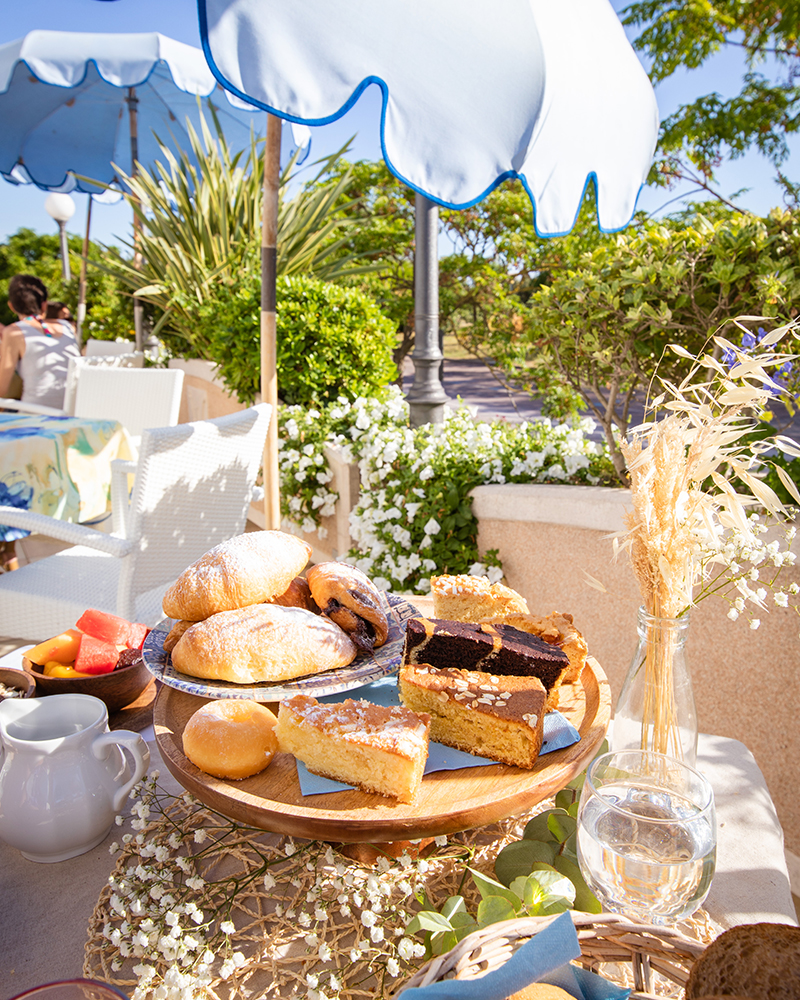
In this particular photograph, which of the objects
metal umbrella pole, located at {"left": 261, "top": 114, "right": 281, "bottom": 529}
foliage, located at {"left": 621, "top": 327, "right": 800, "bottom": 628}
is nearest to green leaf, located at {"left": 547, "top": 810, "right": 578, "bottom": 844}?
foliage, located at {"left": 621, "top": 327, "right": 800, "bottom": 628}

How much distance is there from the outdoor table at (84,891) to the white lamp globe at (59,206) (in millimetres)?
12737

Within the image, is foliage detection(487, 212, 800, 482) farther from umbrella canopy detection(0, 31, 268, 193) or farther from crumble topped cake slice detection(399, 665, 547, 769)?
umbrella canopy detection(0, 31, 268, 193)

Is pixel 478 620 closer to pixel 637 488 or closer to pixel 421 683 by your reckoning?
pixel 421 683

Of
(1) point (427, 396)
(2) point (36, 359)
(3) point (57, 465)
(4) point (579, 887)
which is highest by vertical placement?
(2) point (36, 359)

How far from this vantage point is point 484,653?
3.77 ft

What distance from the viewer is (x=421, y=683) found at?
3.51 ft

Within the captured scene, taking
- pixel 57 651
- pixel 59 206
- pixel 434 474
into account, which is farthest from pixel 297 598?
Answer: pixel 59 206

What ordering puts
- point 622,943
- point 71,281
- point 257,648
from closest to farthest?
point 622,943, point 257,648, point 71,281

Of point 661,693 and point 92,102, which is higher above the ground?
point 92,102

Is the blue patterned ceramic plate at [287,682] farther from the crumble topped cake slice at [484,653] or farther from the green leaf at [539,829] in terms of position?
the green leaf at [539,829]

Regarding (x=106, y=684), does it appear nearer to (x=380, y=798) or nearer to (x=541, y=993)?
(x=380, y=798)

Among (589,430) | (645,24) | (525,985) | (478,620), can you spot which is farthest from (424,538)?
(645,24)

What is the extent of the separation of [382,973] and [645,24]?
31.9 feet

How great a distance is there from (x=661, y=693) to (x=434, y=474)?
2100 mm
